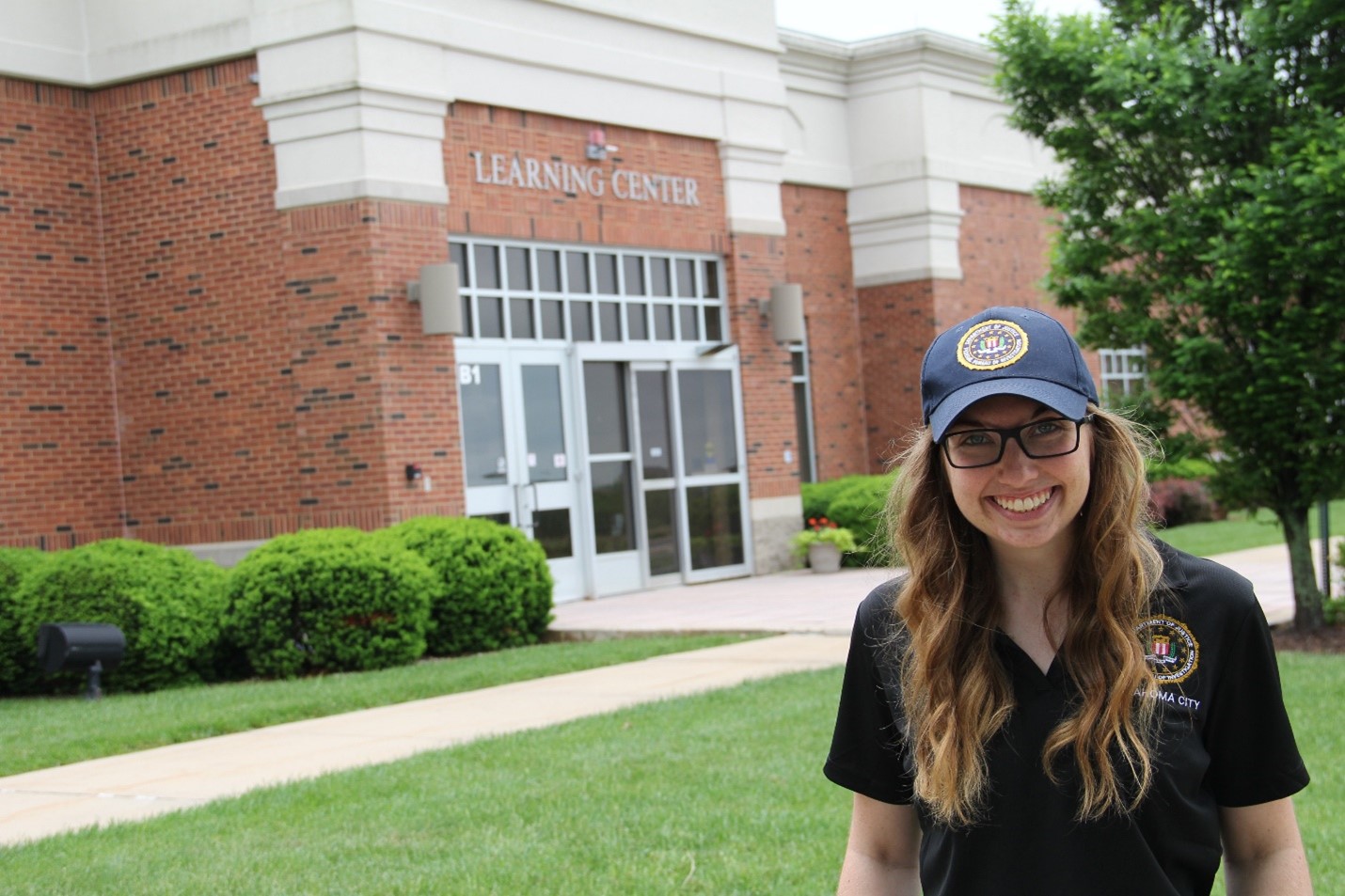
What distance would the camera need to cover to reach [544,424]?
53.8 ft

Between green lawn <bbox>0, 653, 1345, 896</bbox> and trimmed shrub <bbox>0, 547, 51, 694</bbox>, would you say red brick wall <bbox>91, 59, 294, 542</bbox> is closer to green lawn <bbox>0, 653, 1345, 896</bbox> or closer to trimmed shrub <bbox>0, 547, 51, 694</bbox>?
trimmed shrub <bbox>0, 547, 51, 694</bbox>

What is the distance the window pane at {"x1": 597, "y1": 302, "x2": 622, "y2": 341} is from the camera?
17.1 m

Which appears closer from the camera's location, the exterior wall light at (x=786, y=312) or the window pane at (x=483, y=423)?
the window pane at (x=483, y=423)

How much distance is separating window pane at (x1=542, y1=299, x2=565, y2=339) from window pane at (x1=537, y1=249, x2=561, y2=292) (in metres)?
0.14

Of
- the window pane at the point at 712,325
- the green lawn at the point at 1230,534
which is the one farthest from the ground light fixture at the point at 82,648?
the green lawn at the point at 1230,534

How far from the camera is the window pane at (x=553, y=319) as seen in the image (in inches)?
648

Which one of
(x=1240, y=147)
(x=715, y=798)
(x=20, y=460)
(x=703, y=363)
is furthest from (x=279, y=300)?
(x=715, y=798)

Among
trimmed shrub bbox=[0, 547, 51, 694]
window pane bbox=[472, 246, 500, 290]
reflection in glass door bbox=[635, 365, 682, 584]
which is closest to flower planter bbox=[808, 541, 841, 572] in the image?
reflection in glass door bbox=[635, 365, 682, 584]

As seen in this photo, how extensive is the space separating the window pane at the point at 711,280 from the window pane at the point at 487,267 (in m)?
3.15

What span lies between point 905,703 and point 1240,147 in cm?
958

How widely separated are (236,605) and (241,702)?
176 centimetres

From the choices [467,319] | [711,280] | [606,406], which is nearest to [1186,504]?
[711,280]

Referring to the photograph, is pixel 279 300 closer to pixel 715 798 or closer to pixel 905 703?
pixel 715 798

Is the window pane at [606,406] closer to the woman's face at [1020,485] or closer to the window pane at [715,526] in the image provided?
the window pane at [715,526]
